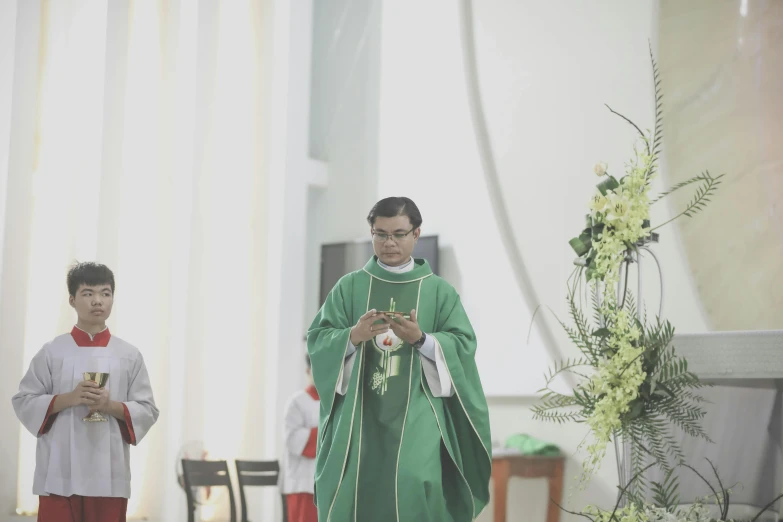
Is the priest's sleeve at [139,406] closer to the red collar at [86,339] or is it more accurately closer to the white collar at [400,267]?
the red collar at [86,339]

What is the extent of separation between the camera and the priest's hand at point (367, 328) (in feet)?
10.1

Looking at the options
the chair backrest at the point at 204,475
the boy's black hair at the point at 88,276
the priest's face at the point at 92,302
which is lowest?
the chair backrest at the point at 204,475

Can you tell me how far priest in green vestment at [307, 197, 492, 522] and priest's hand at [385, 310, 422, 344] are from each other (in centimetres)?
3

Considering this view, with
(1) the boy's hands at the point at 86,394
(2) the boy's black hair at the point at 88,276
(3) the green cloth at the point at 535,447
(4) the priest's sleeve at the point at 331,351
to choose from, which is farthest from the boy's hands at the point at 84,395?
(3) the green cloth at the point at 535,447

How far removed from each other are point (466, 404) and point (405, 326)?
406mm

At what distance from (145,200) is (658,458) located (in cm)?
481

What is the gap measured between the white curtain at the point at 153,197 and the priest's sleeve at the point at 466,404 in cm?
358

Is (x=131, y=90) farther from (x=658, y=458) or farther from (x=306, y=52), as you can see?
(x=658, y=458)

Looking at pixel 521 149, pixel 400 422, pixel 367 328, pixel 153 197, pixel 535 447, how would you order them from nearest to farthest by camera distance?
pixel 367 328 → pixel 400 422 → pixel 521 149 → pixel 535 447 → pixel 153 197

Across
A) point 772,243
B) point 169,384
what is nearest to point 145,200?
point 169,384

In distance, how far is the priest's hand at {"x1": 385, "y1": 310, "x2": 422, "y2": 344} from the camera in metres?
3.07

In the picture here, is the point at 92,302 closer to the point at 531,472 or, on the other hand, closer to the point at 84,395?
the point at 84,395

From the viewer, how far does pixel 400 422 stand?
3250mm

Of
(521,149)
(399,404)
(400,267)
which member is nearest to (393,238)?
(400,267)
